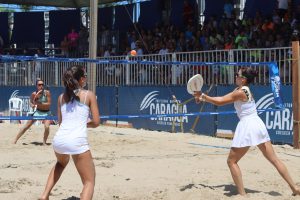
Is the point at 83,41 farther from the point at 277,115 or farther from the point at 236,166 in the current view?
the point at 236,166

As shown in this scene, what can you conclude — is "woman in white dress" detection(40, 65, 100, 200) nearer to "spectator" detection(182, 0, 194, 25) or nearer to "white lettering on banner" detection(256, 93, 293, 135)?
"white lettering on banner" detection(256, 93, 293, 135)

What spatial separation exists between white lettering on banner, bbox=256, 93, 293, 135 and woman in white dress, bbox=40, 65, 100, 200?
24.1 ft

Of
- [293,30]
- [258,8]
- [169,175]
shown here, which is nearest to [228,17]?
[258,8]

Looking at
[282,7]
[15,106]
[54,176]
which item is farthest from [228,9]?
[54,176]

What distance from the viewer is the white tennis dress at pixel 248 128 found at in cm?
661

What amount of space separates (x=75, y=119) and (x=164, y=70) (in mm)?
10330

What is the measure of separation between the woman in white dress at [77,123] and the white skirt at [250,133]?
196 cm

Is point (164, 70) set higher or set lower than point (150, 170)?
higher

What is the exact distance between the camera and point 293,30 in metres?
16.6

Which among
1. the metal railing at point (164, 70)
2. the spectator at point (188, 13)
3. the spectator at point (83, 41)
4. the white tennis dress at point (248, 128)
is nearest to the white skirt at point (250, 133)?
the white tennis dress at point (248, 128)

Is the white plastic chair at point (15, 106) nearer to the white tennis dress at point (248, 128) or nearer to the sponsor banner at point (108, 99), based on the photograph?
the sponsor banner at point (108, 99)

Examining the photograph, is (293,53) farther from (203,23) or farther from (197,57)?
(203,23)

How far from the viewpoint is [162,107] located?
51.5 feet

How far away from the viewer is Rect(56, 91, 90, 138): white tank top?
5.48 meters
